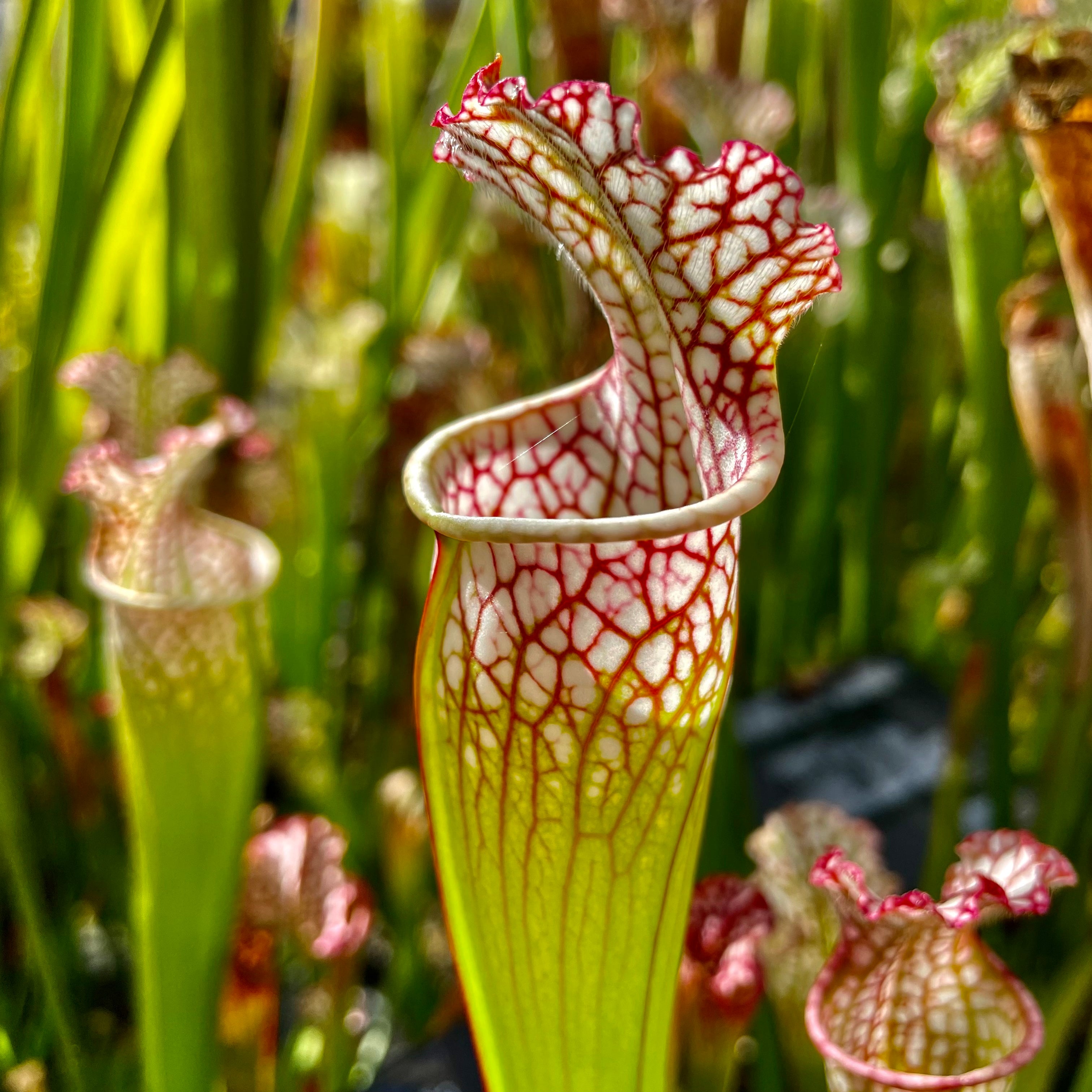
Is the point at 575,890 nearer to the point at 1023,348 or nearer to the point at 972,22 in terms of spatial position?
the point at 1023,348

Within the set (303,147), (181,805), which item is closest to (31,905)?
(181,805)

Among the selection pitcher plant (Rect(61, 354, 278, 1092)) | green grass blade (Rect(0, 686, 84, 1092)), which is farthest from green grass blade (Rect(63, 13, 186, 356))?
green grass blade (Rect(0, 686, 84, 1092))

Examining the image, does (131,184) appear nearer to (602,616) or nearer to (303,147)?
(303,147)

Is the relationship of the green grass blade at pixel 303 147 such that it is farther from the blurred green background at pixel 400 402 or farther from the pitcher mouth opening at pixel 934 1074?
the pitcher mouth opening at pixel 934 1074

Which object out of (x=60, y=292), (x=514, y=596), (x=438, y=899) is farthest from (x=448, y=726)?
(x=438, y=899)

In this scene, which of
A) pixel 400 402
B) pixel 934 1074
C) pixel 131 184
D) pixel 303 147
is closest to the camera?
pixel 934 1074

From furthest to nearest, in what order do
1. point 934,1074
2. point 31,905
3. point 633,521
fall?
point 31,905
point 934,1074
point 633,521
